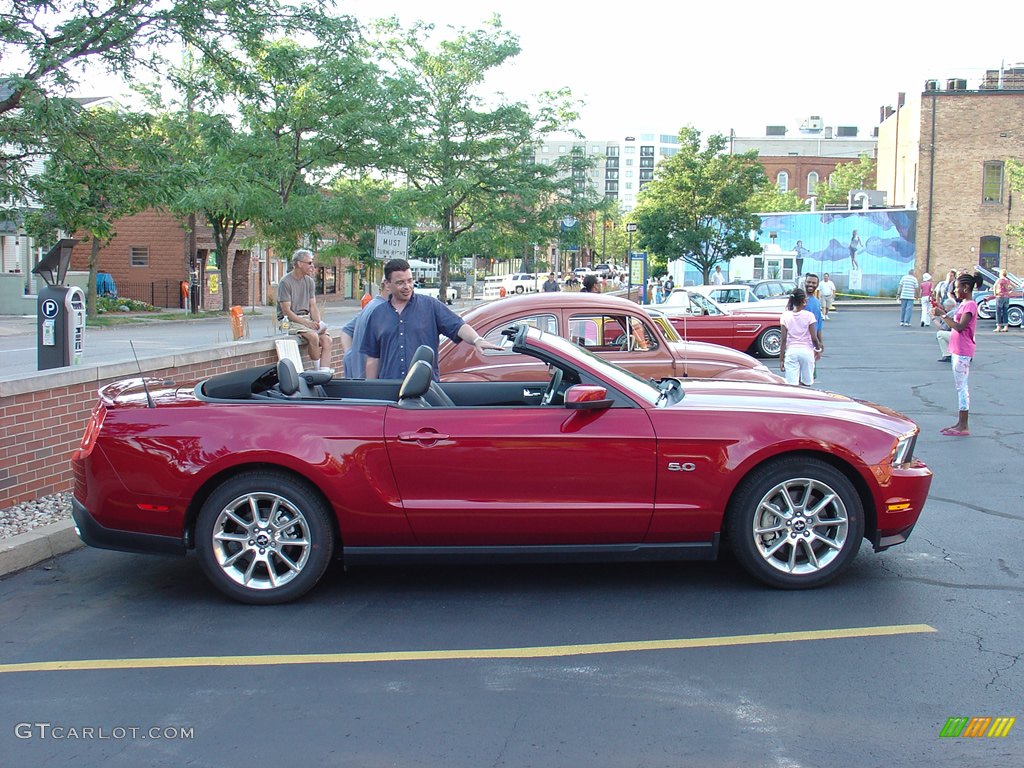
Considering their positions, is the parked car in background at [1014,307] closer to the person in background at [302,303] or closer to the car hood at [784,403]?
the person in background at [302,303]

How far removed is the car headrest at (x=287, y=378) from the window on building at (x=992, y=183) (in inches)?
2278

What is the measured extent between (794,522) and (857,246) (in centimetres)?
5474

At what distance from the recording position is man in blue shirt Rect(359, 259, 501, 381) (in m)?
7.80

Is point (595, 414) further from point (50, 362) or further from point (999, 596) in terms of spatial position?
point (50, 362)

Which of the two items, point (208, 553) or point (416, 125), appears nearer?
point (208, 553)

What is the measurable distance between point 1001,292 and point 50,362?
3061cm

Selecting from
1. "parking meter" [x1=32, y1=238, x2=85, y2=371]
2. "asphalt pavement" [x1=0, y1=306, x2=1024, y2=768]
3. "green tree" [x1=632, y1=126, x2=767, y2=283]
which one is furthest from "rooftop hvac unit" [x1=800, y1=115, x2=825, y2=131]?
"asphalt pavement" [x1=0, y1=306, x2=1024, y2=768]

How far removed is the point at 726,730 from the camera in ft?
13.3

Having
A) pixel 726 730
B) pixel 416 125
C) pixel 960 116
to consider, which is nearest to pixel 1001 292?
Result: pixel 416 125

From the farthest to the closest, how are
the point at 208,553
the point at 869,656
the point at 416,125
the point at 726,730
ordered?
the point at 416,125 → the point at 208,553 → the point at 869,656 → the point at 726,730

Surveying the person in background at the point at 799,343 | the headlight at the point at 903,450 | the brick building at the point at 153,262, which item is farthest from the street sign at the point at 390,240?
the brick building at the point at 153,262

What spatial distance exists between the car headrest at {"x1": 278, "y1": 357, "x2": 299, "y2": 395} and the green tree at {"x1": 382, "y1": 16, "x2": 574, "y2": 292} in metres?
22.5

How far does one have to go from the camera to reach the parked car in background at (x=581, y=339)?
9812mm

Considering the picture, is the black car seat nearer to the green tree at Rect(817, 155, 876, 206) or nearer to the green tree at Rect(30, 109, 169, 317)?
the green tree at Rect(30, 109, 169, 317)
